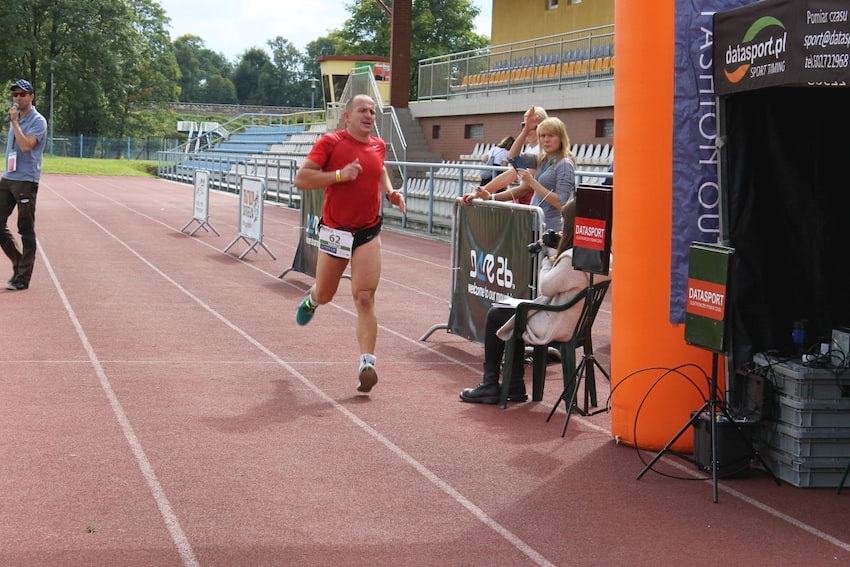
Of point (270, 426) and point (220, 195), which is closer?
point (270, 426)

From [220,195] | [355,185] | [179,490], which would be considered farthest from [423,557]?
[220,195]

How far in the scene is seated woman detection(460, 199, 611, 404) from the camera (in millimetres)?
7344

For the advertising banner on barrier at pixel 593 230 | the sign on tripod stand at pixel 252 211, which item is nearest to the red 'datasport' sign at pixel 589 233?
the advertising banner on barrier at pixel 593 230

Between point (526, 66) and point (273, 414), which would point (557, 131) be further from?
point (526, 66)

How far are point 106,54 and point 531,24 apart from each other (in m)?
55.0

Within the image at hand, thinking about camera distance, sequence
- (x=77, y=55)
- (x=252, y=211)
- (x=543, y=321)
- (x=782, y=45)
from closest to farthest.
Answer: (x=782, y=45) < (x=543, y=321) < (x=252, y=211) < (x=77, y=55)

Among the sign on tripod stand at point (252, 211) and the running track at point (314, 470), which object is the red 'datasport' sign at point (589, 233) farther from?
the sign on tripod stand at point (252, 211)

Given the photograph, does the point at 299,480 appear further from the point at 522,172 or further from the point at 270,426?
the point at 522,172

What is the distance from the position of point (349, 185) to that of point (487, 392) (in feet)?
5.96

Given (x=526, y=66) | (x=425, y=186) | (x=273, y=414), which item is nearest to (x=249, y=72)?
(x=526, y=66)

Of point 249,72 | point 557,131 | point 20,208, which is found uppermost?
point 249,72

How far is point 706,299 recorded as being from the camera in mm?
5785

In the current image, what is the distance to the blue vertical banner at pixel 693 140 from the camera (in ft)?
19.9

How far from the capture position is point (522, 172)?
8.98 m
